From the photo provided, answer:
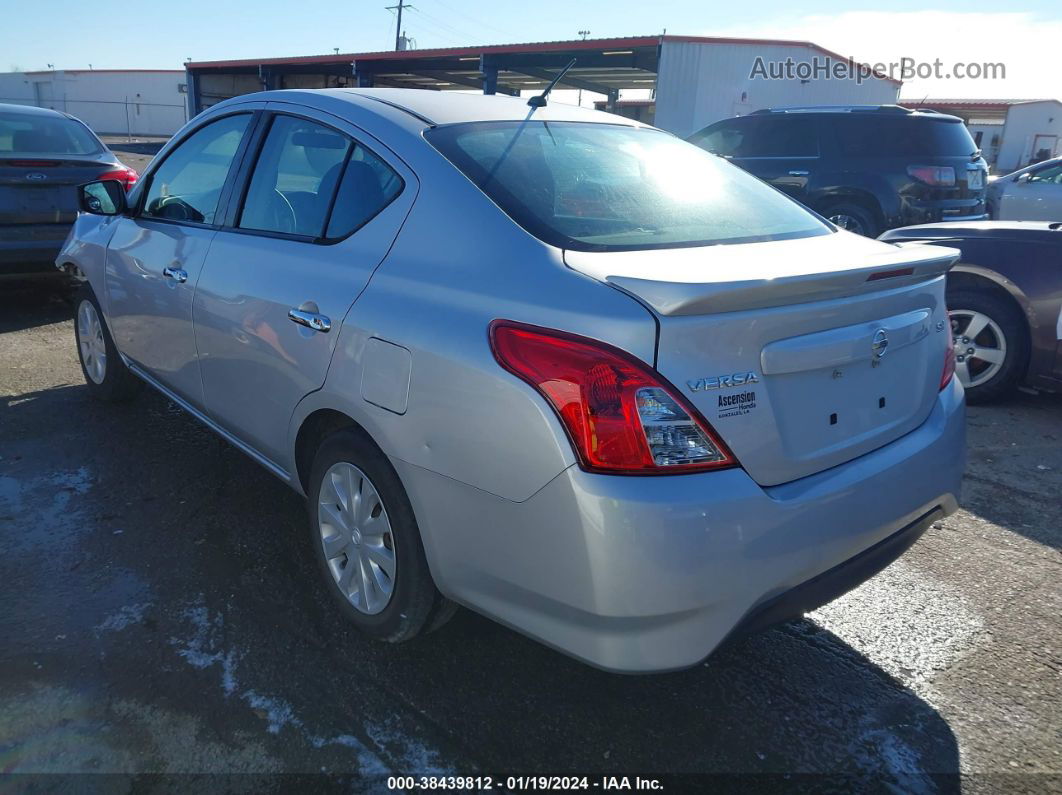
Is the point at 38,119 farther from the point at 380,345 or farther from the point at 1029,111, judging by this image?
the point at 1029,111

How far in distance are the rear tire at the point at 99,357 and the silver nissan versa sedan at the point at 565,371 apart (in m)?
1.64

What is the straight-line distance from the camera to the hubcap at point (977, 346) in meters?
5.01

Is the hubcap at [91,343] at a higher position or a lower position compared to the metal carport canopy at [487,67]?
lower

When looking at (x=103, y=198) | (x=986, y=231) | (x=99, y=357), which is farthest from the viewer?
(x=986, y=231)

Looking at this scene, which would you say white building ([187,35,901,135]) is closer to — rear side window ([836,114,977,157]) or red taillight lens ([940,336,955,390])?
rear side window ([836,114,977,157])

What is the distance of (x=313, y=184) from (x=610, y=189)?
1051mm

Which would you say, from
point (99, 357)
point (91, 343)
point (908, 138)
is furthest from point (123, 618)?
point (908, 138)

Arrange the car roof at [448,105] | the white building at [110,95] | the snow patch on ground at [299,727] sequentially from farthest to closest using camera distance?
1. the white building at [110,95]
2. the car roof at [448,105]
3. the snow patch on ground at [299,727]

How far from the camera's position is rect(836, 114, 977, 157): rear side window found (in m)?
8.80

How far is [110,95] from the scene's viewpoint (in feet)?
185

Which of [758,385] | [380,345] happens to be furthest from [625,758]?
[380,345]

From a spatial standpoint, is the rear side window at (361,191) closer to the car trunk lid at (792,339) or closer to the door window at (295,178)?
the door window at (295,178)

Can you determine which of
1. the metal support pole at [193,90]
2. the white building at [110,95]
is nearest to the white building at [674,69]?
the metal support pole at [193,90]

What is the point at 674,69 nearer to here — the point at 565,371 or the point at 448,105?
the point at 448,105
